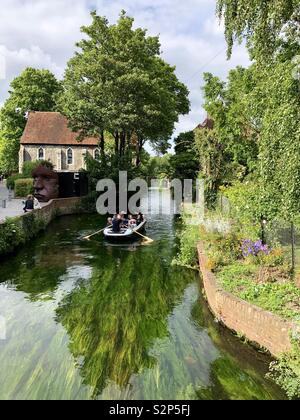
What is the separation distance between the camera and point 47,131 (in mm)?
55000

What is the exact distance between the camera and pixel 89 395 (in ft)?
22.9

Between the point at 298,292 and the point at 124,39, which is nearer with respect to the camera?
the point at 298,292

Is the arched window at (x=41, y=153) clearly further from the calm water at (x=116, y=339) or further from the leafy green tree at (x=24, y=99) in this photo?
the calm water at (x=116, y=339)

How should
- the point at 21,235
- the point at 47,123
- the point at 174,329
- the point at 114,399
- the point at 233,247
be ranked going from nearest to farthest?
the point at 114,399
the point at 174,329
the point at 233,247
the point at 21,235
the point at 47,123

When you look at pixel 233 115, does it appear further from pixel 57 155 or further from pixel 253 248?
pixel 57 155

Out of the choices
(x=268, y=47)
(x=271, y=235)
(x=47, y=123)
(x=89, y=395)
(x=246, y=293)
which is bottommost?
(x=89, y=395)

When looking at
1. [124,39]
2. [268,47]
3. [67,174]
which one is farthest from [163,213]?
[268,47]

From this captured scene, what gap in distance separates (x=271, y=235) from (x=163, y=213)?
72.5 ft

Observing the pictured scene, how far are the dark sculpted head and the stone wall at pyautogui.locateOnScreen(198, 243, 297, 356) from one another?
23341 millimetres

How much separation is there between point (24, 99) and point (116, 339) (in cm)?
5317

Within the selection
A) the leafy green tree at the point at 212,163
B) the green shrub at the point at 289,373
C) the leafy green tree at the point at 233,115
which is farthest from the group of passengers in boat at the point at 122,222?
the green shrub at the point at 289,373

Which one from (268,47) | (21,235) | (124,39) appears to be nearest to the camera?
(268,47)

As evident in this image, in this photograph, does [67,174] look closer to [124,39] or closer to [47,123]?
[124,39]

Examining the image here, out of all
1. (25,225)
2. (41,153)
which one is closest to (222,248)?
(25,225)
